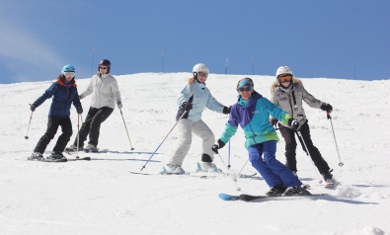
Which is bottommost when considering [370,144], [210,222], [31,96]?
[210,222]

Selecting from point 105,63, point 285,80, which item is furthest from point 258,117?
point 105,63

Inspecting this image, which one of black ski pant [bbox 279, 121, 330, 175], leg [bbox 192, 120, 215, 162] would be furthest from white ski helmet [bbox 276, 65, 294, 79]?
leg [bbox 192, 120, 215, 162]

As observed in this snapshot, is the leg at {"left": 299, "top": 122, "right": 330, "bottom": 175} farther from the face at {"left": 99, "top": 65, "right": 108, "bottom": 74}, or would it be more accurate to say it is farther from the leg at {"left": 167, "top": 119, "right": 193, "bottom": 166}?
the face at {"left": 99, "top": 65, "right": 108, "bottom": 74}

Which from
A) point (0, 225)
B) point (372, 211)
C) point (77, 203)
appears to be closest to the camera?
point (0, 225)

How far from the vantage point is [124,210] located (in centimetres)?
413

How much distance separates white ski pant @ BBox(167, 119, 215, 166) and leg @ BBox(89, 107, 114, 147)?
10.8 feet

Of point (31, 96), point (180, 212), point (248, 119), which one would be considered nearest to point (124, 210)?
point (180, 212)

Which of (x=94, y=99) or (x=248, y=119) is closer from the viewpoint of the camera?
(x=248, y=119)

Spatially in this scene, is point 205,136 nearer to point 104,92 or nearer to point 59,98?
point 59,98

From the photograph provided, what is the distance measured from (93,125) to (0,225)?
639 cm

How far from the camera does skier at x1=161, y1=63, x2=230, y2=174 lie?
6.98m

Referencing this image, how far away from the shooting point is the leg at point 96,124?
32.1ft

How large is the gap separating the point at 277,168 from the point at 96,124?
596 cm

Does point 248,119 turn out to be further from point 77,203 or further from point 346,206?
point 77,203
